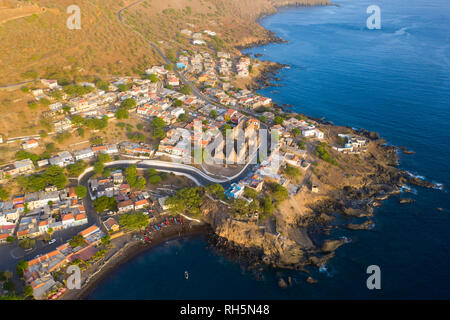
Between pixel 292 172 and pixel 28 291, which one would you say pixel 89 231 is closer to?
pixel 28 291

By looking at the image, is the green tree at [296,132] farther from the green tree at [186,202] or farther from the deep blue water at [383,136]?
the green tree at [186,202]

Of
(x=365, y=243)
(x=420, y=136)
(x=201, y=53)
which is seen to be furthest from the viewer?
(x=201, y=53)

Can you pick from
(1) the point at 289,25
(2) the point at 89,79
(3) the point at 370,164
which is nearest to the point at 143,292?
(3) the point at 370,164

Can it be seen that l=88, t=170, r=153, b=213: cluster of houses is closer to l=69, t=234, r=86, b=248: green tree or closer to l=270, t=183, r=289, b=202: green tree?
l=69, t=234, r=86, b=248: green tree

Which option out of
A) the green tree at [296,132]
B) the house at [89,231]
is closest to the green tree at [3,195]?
the house at [89,231]

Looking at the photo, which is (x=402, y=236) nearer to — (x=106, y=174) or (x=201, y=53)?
(x=106, y=174)
